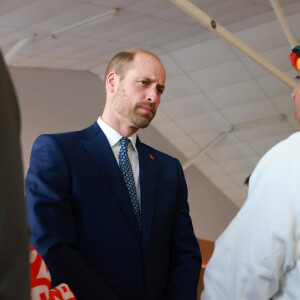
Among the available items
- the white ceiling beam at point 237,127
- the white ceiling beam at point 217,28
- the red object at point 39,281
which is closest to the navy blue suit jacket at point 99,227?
the red object at point 39,281

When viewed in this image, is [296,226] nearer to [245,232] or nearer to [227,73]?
[245,232]

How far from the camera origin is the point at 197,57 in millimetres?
14586

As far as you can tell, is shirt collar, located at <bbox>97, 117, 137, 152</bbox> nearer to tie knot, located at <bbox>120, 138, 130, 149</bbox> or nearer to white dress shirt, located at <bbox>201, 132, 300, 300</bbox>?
tie knot, located at <bbox>120, 138, 130, 149</bbox>

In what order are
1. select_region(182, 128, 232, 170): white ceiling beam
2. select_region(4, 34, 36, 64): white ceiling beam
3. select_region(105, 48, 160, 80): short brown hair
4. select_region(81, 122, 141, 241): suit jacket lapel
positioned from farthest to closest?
select_region(182, 128, 232, 170): white ceiling beam < select_region(4, 34, 36, 64): white ceiling beam < select_region(105, 48, 160, 80): short brown hair < select_region(81, 122, 141, 241): suit jacket lapel

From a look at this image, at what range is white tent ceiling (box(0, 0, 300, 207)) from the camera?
1067 centimetres

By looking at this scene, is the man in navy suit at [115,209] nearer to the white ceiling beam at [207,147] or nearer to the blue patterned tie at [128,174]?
the blue patterned tie at [128,174]

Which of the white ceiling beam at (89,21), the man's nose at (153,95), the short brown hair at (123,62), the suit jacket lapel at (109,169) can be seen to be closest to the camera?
the suit jacket lapel at (109,169)

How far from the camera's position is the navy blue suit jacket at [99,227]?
8.98 feet

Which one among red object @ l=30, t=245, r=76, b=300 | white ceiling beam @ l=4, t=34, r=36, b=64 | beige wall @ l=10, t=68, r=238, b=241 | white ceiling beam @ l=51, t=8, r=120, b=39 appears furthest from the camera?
beige wall @ l=10, t=68, r=238, b=241

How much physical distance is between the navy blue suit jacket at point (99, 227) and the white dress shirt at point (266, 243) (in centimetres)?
84

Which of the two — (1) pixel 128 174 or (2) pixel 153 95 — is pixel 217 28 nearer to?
(2) pixel 153 95

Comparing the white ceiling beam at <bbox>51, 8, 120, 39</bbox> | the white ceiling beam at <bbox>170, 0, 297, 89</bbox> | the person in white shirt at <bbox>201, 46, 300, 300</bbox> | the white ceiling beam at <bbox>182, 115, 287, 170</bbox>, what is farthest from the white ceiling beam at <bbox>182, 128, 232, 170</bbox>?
the person in white shirt at <bbox>201, 46, 300, 300</bbox>

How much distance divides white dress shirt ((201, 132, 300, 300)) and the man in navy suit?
83cm

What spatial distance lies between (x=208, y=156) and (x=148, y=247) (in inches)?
643
